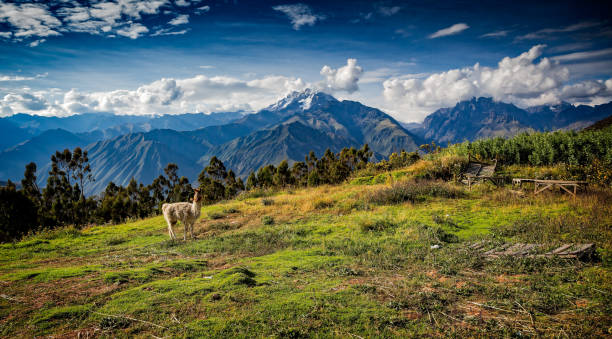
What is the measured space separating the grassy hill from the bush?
2969 mm

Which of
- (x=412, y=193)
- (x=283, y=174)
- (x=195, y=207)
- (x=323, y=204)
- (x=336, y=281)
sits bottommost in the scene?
(x=283, y=174)

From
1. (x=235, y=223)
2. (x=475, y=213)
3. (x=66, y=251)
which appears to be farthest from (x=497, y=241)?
(x=66, y=251)

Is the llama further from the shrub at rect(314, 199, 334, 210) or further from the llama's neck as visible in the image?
the shrub at rect(314, 199, 334, 210)

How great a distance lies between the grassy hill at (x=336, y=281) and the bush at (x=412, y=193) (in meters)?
2.97

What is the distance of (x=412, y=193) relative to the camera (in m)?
17.3

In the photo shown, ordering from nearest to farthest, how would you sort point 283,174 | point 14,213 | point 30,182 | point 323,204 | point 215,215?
1. point 215,215
2. point 323,204
3. point 14,213
4. point 30,182
5. point 283,174

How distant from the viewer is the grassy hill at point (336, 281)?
5082mm

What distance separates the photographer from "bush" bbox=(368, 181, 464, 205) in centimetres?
1695

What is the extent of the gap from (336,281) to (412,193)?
462 inches

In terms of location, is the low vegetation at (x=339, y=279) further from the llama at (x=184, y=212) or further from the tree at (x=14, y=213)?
the tree at (x=14, y=213)

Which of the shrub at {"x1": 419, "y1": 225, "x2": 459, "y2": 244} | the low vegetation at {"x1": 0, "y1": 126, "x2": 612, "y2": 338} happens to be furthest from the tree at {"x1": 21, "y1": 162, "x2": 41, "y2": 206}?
the shrub at {"x1": 419, "y1": 225, "x2": 459, "y2": 244}

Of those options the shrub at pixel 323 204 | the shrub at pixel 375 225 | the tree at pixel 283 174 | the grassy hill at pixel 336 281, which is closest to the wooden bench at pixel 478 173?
the grassy hill at pixel 336 281

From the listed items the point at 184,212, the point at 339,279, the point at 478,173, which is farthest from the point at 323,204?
the point at 478,173

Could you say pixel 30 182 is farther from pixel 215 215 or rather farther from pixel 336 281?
pixel 336 281
